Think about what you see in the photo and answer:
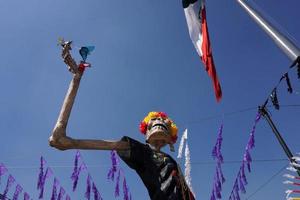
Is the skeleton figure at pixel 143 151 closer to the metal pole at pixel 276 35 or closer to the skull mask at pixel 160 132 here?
the skull mask at pixel 160 132

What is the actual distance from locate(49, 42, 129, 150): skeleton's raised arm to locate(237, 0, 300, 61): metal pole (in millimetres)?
1578

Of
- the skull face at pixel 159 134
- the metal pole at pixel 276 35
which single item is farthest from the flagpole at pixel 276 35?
the skull face at pixel 159 134

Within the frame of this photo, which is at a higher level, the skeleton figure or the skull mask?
the skull mask

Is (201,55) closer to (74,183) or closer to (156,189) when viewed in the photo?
(156,189)

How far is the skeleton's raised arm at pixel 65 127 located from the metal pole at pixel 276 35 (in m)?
1.58

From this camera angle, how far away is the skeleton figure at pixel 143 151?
2.69 metres

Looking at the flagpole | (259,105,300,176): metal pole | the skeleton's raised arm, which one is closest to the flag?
the flagpole

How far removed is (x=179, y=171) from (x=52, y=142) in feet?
4.43

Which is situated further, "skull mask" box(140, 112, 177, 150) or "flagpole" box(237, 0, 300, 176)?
"skull mask" box(140, 112, 177, 150)

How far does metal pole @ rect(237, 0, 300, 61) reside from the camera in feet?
7.32

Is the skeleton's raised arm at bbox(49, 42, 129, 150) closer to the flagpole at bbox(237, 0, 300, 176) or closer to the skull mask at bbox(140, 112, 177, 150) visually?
the skull mask at bbox(140, 112, 177, 150)

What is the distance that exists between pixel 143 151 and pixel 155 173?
0.24 m

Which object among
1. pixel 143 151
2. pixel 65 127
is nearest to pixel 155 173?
pixel 143 151

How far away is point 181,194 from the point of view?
313 cm
